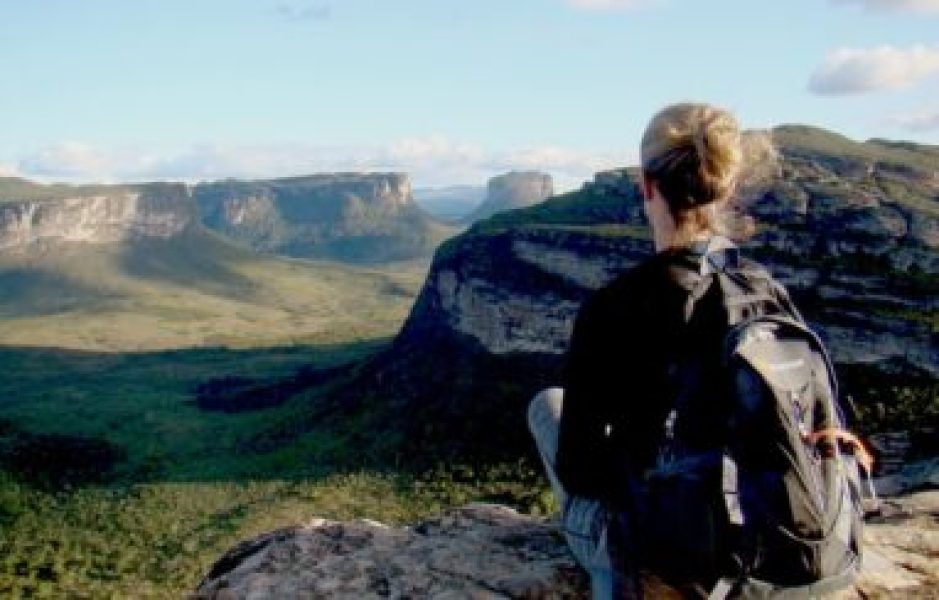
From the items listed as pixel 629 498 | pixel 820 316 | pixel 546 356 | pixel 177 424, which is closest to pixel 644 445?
pixel 629 498

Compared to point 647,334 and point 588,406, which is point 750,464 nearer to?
point 647,334

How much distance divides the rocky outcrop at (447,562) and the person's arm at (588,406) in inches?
81.9

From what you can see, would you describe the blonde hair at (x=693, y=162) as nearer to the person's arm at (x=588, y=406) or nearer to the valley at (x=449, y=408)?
the person's arm at (x=588, y=406)

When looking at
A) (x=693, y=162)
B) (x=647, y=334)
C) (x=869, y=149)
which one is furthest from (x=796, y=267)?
(x=647, y=334)

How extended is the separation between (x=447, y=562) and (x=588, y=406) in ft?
10.5

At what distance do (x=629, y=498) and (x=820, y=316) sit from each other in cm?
9345

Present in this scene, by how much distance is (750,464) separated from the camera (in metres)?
6.46

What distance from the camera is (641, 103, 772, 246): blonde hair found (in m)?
6.84

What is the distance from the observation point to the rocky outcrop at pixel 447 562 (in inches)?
366

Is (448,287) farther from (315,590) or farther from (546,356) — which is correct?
(315,590)

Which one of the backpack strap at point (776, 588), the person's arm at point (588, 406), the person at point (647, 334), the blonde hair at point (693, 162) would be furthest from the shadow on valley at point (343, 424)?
the blonde hair at point (693, 162)

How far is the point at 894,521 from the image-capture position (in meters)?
11.1

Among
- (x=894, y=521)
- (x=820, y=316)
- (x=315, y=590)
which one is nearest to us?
(x=315, y=590)

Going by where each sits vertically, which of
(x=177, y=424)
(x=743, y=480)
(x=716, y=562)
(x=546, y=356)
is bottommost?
(x=177, y=424)
